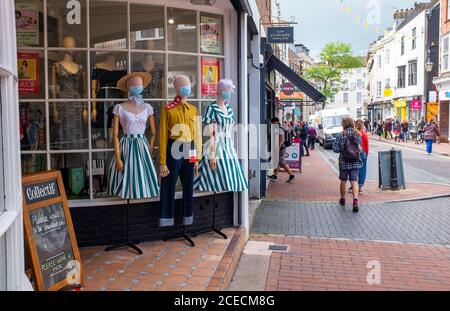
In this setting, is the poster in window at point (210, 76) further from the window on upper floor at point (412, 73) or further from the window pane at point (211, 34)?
the window on upper floor at point (412, 73)

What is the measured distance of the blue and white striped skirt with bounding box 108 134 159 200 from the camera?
5055 mm

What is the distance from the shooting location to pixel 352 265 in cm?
539

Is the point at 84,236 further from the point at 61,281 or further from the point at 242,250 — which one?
the point at 242,250

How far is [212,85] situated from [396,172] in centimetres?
624

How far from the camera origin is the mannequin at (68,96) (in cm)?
524

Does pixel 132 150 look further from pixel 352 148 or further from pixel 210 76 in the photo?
pixel 352 148

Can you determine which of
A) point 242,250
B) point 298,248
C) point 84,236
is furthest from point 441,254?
point 84,236

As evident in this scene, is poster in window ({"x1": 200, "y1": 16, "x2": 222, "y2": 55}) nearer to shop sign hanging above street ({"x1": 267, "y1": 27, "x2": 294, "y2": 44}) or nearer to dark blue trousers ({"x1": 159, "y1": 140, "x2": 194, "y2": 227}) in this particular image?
dark blue trousers ({"x1": 159, "y1": 140, "x2": 194, "y2": 227})

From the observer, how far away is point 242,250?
19.5 feet

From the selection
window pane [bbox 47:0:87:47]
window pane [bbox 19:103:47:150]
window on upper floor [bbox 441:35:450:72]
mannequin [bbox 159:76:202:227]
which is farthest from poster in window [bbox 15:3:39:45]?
window on upper floor [bbox 441:35:450:72]

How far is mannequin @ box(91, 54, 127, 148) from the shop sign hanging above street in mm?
5574

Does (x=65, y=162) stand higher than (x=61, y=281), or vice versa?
(x=65, y=162)

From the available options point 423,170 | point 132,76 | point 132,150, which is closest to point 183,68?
point 132,76
